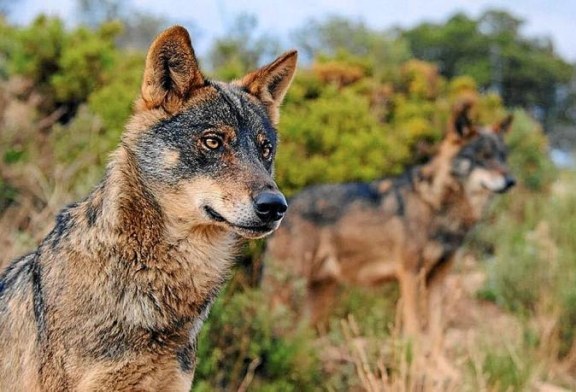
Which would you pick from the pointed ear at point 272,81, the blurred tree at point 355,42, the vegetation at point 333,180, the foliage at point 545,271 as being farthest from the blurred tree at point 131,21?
the pointed ear at point 272,81

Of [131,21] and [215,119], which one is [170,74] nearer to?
[215,119]

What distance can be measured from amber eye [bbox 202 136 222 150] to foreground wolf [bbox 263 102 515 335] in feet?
15.4

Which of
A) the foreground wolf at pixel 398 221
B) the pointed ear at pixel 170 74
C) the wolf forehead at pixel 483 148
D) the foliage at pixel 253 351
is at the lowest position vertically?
the foreground wolf at pixel 398 221

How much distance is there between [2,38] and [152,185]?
1084 centimetres

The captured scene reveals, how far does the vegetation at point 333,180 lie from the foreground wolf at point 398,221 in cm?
41

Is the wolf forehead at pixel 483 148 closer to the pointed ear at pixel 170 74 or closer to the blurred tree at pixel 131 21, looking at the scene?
the pointed ear at pixel 170 74

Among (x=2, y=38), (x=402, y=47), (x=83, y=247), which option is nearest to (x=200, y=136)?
(x=83, y=247)

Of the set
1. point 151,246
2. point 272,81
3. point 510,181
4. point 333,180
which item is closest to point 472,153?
point 510,181

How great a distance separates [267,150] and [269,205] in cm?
56

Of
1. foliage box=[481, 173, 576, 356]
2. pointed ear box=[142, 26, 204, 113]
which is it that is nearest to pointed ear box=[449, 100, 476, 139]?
foliage box=[481, 173, 576, 356]

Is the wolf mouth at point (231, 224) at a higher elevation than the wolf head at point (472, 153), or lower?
higher

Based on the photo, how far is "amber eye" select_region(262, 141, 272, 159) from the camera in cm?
405

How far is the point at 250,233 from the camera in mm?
3656

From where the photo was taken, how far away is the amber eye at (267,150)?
405 centimetres
